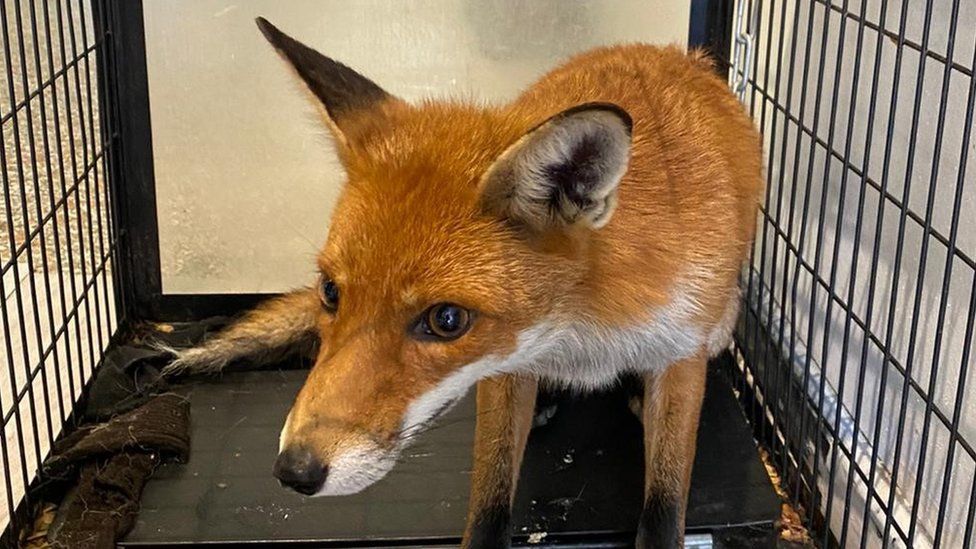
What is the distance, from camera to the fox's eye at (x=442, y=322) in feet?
4.19

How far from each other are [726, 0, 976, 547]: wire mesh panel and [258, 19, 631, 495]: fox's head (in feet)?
1.78

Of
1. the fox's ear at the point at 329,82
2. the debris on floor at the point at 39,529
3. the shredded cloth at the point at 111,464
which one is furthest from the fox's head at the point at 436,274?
the debris on floor at the point at 39,529

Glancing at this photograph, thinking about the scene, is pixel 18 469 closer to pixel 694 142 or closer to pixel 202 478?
pixel 202 478

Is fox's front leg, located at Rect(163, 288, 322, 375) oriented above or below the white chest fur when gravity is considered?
below

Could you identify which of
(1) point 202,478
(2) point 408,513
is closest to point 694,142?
(2) point 408,513

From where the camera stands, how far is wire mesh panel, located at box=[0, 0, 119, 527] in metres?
1.93

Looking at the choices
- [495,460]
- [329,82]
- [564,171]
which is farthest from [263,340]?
[564,171]

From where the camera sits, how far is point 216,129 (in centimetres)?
253

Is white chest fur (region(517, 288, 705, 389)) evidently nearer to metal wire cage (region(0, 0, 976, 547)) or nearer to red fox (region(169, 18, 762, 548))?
red fox (region(169, 18, 762, 548))

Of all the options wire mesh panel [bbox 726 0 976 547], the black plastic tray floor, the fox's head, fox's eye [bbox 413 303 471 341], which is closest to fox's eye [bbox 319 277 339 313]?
the fox's head

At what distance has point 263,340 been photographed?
8.06ft

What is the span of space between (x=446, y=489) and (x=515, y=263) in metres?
0.83

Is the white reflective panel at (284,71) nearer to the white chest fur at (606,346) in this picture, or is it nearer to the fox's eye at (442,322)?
the white chest fur at (606,346)

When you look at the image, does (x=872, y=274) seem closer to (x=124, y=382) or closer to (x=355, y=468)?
(x=355, y=468)
